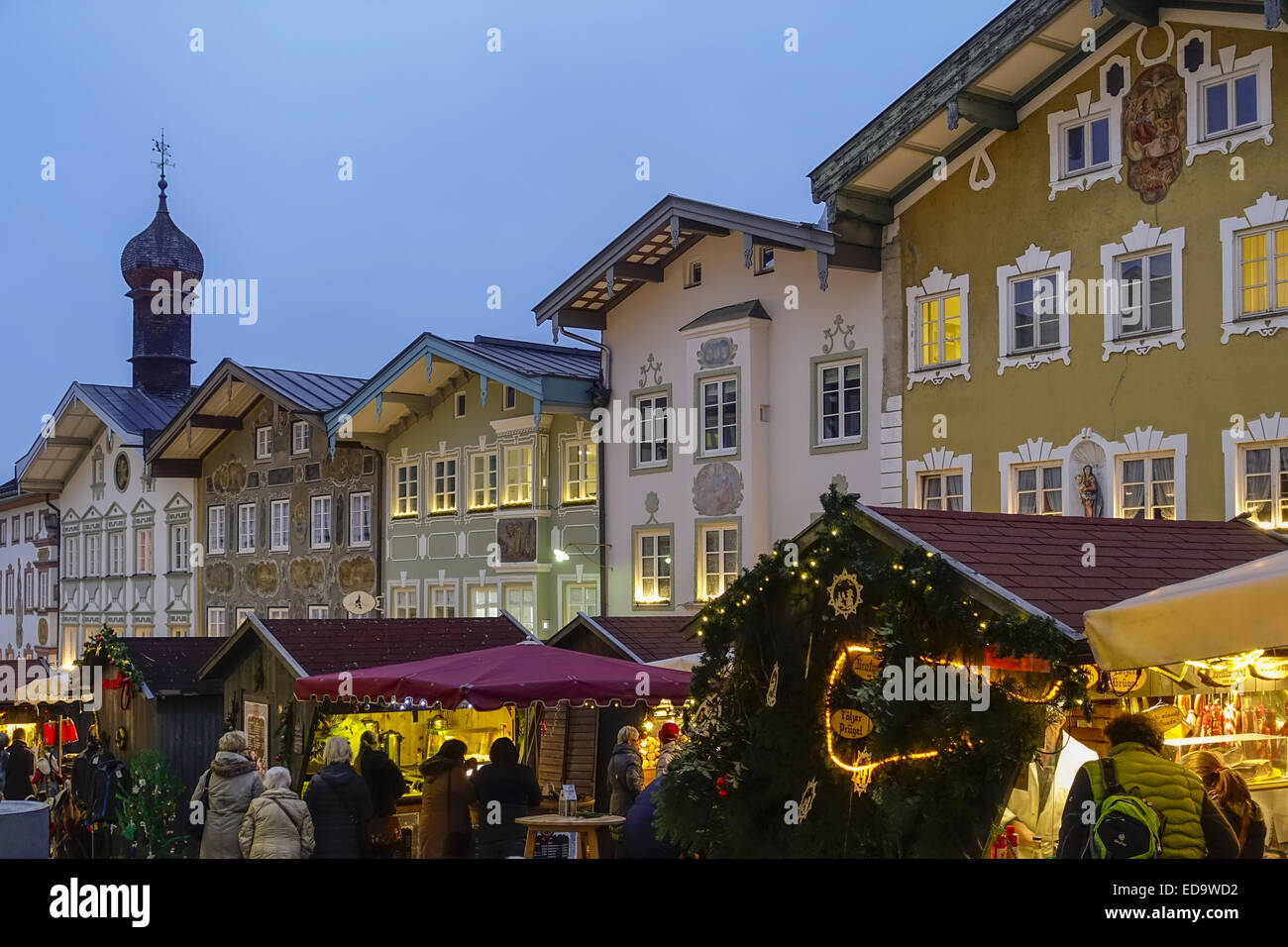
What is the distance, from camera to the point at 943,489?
19328 mm

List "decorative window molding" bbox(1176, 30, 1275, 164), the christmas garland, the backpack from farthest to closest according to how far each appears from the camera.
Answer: "decorative window molding" bbox(1176, 30, 1275, 164)
the christmas garland
the backpack

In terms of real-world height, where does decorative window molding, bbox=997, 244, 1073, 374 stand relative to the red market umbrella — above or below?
above

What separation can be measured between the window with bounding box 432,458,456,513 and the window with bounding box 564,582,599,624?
12.8 ft

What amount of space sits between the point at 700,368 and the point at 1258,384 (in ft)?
29.5

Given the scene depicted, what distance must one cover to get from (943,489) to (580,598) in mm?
8043

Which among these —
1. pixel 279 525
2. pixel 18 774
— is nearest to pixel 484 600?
pixel 279 525

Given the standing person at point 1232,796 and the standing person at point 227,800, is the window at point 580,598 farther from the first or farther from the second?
the standing person at point 1232,796

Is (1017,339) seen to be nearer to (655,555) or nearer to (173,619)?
(655,555)

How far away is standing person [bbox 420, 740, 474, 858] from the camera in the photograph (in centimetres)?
1199

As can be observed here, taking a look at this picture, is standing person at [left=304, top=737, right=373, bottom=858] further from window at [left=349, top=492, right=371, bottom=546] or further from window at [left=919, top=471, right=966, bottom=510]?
window at [left=349, top=492, right=371, bottom=546]

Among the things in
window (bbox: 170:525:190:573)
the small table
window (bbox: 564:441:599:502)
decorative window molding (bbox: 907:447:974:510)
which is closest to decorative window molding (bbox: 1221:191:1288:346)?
decorative window molding (bbox: 907:447:974:510)

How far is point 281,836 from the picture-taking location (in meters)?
9.99
